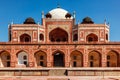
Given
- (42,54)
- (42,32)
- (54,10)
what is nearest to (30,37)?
(42,32)

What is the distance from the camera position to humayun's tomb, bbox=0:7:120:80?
79.1ft

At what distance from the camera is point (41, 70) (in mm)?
24016

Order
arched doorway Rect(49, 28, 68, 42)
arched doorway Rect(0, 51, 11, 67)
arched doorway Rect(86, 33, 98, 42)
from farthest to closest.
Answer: arched doorway Rect(49, 28, 68, 42) < arched doorway Rect(86, 33, 98, 42) < arched doorway Rect(0, 51, 11, 67)

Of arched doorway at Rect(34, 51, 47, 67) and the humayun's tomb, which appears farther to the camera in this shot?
arched doorway at Rect(34, 51, 47, 67)

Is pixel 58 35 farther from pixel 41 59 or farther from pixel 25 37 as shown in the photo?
pixel 41 59

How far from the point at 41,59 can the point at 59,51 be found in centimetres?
300

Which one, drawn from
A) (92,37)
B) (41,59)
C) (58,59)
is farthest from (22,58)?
(92,37)

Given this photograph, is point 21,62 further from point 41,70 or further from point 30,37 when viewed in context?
point 41,70

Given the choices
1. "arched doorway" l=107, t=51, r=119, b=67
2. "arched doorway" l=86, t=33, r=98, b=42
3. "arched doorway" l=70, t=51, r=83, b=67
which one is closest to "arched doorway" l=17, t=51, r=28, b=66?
"arched doorway" l=70, t=51, r=83, b=67

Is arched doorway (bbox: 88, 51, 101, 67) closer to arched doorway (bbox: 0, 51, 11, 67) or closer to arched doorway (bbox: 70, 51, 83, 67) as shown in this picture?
arched doorway (bbox: 70, 51, 83, 67)

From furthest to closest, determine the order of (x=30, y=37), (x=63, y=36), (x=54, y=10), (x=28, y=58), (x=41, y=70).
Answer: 1. (x=54, y=10)
2. (x=63, y=36)
3. (x=30, y=37)
4. (x=28, y=58)
5. (x=41, y=70)

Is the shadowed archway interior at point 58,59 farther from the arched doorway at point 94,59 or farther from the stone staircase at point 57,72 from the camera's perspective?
the stone staircase at point 57,72

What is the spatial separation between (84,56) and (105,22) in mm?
8769

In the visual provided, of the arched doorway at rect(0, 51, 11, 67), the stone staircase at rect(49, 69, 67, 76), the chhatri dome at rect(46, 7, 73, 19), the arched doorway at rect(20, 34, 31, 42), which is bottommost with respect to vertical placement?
the stone staircase at rect(49, 69, 67, 76)
